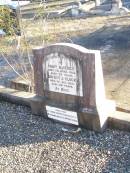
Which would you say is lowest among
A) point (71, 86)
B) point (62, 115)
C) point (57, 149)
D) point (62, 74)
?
point (57, 149)

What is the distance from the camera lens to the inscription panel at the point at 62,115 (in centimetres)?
450

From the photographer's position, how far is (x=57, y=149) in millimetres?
4137

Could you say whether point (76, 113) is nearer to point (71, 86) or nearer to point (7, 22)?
point (71, 86)

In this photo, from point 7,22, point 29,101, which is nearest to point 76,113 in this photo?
point 29,101

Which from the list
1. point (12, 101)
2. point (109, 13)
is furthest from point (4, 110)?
point (109, 13)

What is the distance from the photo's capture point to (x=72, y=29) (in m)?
10.1

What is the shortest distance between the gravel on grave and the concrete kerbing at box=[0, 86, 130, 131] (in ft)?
0.26

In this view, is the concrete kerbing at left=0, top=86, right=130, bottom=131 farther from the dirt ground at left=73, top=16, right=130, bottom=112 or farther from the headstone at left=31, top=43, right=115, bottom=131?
the dirt ground at left=73, top=16, right=130, bottom=112

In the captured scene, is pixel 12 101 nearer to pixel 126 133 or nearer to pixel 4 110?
pixel 4 110

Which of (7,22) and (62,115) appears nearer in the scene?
(62,115)

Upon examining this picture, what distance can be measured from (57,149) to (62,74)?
85 centimetres

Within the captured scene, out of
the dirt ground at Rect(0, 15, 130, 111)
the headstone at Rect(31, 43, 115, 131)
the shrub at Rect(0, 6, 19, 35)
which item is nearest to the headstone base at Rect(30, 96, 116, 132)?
the headstone at Rect(31, 43, 115, 131)

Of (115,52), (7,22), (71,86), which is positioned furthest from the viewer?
(115,52)

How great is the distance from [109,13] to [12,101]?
6.63 metres
